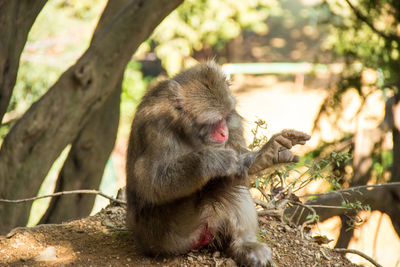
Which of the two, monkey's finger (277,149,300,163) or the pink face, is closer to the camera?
monkey's finger (277,149,300,163)

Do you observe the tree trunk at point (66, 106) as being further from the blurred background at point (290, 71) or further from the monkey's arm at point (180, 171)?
the monkey's arm at point (180, 171)

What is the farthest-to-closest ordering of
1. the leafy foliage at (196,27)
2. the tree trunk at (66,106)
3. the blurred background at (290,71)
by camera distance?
the leafy foliage at (196,27) < the blurred background at (290,71) < the tree trunk at (66,106)

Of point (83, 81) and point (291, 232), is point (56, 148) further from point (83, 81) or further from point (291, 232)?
point (291, 232)

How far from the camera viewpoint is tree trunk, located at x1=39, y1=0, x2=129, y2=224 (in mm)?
6477

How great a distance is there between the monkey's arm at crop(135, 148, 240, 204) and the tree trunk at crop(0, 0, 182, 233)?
185cm

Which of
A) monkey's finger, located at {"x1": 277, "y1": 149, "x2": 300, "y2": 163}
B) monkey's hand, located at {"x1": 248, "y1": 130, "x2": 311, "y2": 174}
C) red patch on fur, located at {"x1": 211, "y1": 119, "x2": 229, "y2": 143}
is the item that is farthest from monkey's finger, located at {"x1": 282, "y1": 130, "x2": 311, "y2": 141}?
red patch on fur, located at {"x1": 211, "y1": 119, "x2": 229, "y2": 143}

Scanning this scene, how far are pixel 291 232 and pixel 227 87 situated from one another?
51.2 inches

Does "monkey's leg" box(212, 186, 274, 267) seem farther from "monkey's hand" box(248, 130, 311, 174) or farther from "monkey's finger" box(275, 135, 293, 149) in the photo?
"monkey's finger" box(275, 135, 293, 149)

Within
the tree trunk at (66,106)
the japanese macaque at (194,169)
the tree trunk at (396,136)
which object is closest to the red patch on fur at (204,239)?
the japanese macaque at (194,169)

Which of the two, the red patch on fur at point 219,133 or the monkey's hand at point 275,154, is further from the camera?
the red patch on fur at point 219,133

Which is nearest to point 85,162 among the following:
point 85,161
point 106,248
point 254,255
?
point 85,161

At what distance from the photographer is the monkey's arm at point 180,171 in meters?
3.30

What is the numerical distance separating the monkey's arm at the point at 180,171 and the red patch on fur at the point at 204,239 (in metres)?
0.44

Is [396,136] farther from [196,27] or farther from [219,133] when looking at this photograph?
[196,27]
